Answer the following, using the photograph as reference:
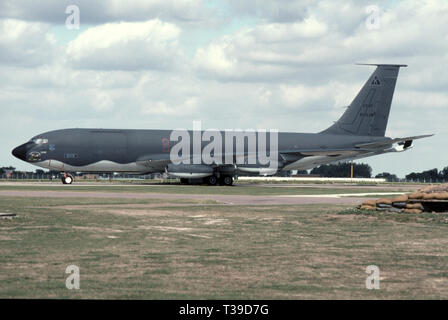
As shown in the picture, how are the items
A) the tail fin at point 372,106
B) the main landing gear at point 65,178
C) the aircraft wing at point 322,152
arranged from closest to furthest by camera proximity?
the main landing gear at point 65,178 → the aircraft wing at point 322,152 → the tail fin at point 372,106

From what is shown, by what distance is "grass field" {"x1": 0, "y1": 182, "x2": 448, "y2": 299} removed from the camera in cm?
1191

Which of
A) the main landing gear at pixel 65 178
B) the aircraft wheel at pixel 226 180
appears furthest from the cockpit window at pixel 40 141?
the aircraft wheel at pixel 226 180

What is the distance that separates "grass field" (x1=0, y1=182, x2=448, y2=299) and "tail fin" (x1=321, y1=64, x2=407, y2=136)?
45498 millimetres

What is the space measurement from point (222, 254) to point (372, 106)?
58.3m

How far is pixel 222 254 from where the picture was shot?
53.5 ft

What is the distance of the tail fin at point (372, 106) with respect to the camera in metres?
71.8

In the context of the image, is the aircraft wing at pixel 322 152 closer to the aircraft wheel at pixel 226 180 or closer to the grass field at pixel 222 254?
the aircraft wheel at pixel 226 180

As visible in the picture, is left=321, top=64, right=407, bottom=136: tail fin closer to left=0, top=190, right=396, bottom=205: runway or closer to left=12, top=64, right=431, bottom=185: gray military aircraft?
left=12, top=64, right=431, bottom=185: gray military aircraft

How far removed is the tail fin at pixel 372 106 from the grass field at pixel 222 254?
149ft

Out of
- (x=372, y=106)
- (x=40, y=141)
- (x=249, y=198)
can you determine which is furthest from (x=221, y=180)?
(x=249, y=198)

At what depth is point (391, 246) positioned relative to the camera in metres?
18.4

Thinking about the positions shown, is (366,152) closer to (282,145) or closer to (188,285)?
(282,145)
